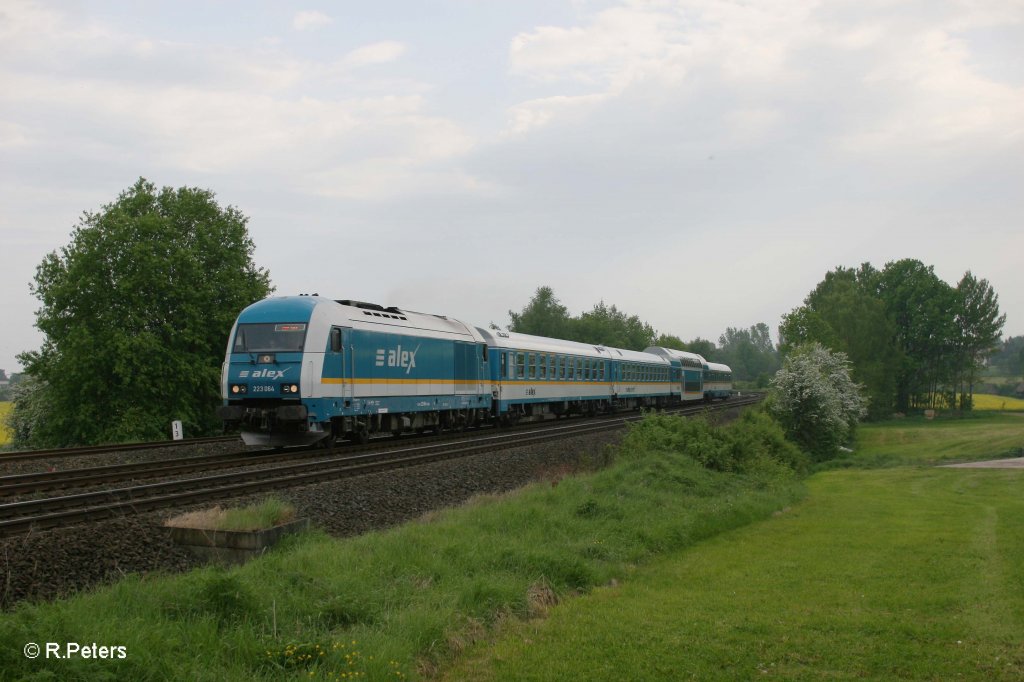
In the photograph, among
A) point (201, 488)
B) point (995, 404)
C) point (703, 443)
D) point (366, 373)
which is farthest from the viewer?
point (995, 404)

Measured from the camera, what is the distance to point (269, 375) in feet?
62.5

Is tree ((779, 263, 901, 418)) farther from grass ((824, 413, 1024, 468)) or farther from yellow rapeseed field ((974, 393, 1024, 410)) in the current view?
yellow rapeseed field ((974, 393, 1024, 410))

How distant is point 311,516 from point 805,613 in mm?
6841

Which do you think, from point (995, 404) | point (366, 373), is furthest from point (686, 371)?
point (995, 404)

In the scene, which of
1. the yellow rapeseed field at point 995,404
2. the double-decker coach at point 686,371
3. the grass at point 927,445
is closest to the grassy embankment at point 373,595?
the grass at point 927,445

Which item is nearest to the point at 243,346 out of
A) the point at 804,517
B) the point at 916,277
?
the point at 804,517

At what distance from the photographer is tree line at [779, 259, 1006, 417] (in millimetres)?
80500

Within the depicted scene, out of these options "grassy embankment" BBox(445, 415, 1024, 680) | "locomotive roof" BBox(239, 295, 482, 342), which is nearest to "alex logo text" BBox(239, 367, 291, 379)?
"locomotive roof" BBox(239, 295, 482, 342)

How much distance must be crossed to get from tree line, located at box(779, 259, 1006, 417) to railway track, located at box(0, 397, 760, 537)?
68.1 metres

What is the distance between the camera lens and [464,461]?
18.5m

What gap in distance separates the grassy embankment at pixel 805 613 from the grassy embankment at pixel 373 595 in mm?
428

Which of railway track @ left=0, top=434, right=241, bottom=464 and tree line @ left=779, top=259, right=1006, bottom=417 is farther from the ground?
tree line @ left=779, top=259, right=1006, bottom=417

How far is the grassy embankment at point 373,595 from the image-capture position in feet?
18.9

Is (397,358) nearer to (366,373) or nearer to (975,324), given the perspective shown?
(366,373)
